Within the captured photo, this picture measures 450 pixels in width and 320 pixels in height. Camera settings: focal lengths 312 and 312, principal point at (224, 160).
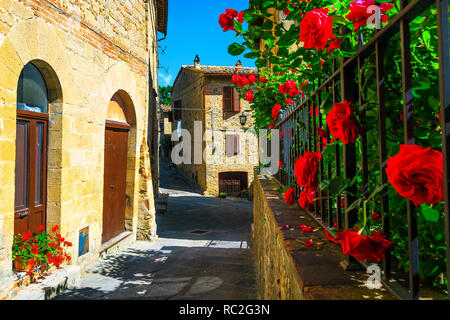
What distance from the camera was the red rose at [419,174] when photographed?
2.43ft

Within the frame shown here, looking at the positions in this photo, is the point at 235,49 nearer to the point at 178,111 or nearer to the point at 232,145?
the point at 232,145

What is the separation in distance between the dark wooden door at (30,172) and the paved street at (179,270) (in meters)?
1.15

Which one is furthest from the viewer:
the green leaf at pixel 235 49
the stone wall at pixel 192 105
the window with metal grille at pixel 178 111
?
the window with metal grille at pixel 178 111

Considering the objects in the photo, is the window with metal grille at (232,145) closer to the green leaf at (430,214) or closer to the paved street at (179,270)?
the paved street at (179,270)

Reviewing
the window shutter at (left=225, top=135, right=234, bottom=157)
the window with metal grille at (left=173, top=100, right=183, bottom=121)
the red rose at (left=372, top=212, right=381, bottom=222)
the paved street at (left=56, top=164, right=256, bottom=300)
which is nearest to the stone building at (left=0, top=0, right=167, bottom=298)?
the paved street at (left=56, top=164, right=256, bottom=300)

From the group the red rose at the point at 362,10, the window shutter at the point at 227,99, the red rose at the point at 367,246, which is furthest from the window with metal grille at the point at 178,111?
the red rose at the point at 367,246

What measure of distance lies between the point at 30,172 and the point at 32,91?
1133 millimetres

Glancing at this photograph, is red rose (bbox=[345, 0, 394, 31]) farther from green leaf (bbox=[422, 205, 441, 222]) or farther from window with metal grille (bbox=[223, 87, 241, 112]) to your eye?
window with metal grille (bbox=[223, 87, 241, 112])

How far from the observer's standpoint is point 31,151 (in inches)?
171

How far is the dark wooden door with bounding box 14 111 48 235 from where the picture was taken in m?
4.12

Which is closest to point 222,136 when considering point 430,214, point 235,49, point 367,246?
point 235,49

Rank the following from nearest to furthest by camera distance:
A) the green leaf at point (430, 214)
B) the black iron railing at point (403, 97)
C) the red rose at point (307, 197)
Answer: the black iron railing at point (403, 97) < the green leaf at point (430, 214) < the red rose at point (307, 197)

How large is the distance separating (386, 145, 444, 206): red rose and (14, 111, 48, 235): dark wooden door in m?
4.56
